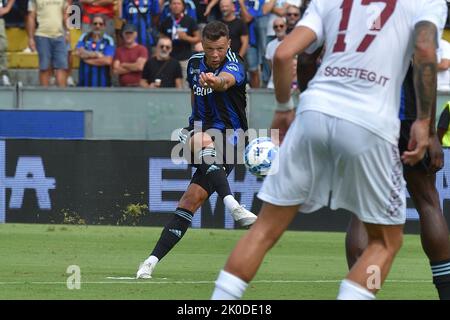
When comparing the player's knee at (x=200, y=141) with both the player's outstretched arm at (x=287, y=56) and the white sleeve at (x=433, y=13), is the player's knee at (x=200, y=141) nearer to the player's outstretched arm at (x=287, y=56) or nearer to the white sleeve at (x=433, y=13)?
the player's outstretched arm at (x=287, y=56)

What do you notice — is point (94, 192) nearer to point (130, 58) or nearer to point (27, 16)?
point (130, 58)

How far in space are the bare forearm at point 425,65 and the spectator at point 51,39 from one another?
1358cm

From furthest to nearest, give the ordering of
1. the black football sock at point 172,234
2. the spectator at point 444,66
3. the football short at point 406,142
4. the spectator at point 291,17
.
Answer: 1. the spectator at point 291,17
2. the spectator at point 444,66
3. the black football sock at point 172,234
4. the football short at point 406,142

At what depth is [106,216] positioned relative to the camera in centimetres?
1634

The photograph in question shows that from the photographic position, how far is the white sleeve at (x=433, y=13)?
22.0ft

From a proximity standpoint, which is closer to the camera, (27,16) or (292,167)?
(292,167)

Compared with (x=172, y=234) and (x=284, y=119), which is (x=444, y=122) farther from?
(x=284, y=119)

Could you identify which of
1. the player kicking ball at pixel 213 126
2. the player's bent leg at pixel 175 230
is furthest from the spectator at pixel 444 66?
the player's bent leg at pixel 175 230

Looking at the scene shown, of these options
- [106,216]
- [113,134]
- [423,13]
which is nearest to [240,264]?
→ [423,13]

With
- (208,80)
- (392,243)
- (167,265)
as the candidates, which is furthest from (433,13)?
(167,265)

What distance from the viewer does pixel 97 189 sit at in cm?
1636

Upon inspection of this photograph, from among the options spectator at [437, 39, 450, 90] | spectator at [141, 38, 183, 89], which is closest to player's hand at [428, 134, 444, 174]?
spectator at [437, 39, 450, 90]

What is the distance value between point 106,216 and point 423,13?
33.2 ft
